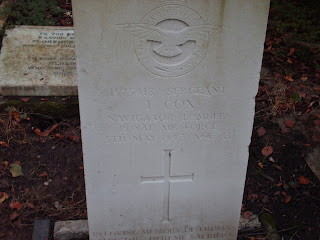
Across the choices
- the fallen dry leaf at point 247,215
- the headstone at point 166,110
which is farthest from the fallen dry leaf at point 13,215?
the fallen dry leaf at point 247,215

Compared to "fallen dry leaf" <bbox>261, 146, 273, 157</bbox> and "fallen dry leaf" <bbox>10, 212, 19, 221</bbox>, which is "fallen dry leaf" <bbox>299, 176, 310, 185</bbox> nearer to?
"fallen dry leaf" <bbox>261, 146, 273, 157</bbox>

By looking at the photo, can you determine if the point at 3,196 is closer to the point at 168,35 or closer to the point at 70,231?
the point at 70,231

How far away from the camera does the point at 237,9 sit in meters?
2.31

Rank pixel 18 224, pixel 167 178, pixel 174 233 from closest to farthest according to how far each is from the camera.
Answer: pixel 167 178 → pixel 174 233 → pixel 18 224

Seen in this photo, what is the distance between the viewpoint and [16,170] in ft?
13.2

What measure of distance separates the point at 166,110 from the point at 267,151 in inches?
79.8

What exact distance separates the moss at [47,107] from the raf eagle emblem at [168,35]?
2497 millimetres

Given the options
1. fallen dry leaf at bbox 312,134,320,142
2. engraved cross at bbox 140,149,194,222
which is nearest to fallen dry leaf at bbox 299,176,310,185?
fallen dry leaf at bbox 312,134,320,142

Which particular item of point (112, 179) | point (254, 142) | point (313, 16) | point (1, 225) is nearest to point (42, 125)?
point (1, 225)

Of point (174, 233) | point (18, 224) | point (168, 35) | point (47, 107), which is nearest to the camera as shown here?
point (168, 35)

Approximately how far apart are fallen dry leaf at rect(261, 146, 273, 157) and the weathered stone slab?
2017 mm

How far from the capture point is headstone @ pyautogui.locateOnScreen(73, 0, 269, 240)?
7.56 ft

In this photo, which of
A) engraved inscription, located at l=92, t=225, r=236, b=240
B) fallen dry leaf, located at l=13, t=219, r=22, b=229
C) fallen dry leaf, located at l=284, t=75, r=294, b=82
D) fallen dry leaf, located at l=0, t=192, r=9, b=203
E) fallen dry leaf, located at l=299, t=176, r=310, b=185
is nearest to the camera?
engraved inscription, located at l=92, t=225, r=236, b=240

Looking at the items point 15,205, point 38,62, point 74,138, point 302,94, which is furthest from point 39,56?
point 302,94
